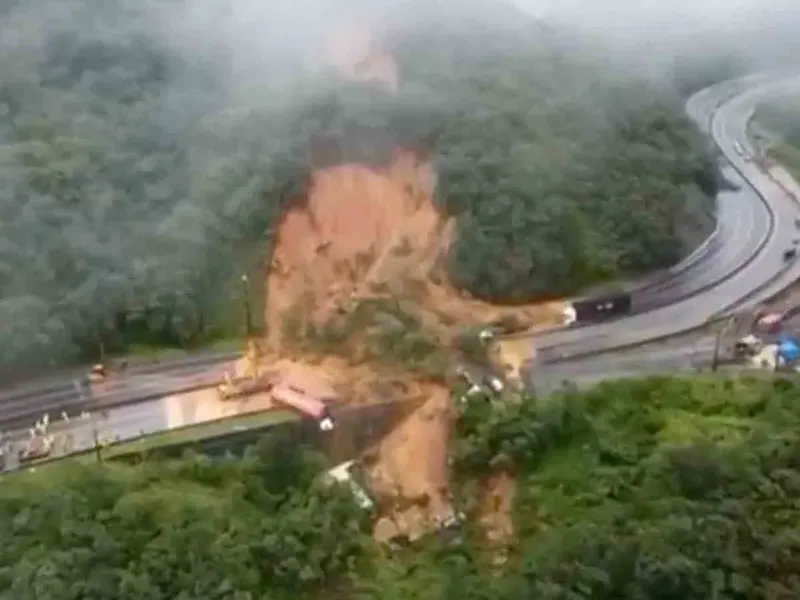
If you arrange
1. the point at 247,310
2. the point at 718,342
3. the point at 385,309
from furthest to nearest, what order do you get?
1. the point at 247,310
2. the point at 718,342
3. the point at 385,309

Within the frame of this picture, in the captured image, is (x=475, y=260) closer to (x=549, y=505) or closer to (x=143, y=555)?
(x=549, y=505)

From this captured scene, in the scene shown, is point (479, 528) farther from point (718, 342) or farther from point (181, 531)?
point (718, 342)

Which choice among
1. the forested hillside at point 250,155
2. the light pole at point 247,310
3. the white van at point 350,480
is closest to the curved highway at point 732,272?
the forested hillside at point 250,155

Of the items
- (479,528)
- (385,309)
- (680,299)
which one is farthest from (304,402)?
(680,299)

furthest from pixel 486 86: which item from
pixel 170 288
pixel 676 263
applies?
pixel 170 288

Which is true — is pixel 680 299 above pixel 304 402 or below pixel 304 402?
above

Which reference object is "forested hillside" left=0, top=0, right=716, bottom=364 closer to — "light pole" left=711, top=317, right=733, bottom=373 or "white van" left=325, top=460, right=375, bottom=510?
"light pole" left=711, top=317, right=733, bottom=373

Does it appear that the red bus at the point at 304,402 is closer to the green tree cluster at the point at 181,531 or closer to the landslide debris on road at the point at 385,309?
the landslide debris on road at the point at 385,309
